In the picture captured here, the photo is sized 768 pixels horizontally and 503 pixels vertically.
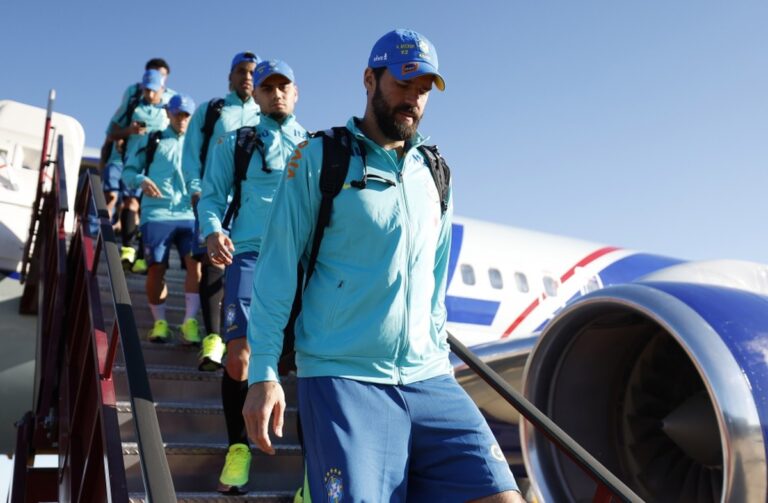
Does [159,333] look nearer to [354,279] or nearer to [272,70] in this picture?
[272,70]

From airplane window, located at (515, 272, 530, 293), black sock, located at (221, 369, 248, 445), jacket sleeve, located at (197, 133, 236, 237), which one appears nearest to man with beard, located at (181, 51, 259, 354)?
jacket sleeve, located at (197, 133, 236, 237)

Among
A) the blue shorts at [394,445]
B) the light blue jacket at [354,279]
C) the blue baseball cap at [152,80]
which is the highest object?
the blue baseball cap at [152,80]

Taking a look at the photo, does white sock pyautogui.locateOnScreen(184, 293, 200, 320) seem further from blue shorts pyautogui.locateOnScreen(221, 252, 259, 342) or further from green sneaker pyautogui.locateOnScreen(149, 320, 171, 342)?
blue shorts pyautogui.locateOnScreen(221, 252, 259, 342)

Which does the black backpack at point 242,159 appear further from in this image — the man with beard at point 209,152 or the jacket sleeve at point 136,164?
the jacket sleeve at point 136,164

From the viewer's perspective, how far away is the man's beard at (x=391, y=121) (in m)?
2.39

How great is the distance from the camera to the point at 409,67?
2.34 m

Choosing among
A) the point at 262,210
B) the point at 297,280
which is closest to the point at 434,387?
the point at 297,280

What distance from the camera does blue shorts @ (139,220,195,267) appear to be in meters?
5.52

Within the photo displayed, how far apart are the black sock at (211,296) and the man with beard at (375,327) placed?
2.28 metres

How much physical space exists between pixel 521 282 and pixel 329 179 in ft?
24.6

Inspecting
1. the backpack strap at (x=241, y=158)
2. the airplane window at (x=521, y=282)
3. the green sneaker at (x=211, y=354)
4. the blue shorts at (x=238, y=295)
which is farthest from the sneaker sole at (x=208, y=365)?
the airplane window at (x=521, y=282)

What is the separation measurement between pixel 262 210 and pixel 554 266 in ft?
22.3

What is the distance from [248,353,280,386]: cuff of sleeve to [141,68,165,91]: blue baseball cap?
5.59 metres

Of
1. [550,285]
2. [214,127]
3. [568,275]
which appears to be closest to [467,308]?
[550,285]
